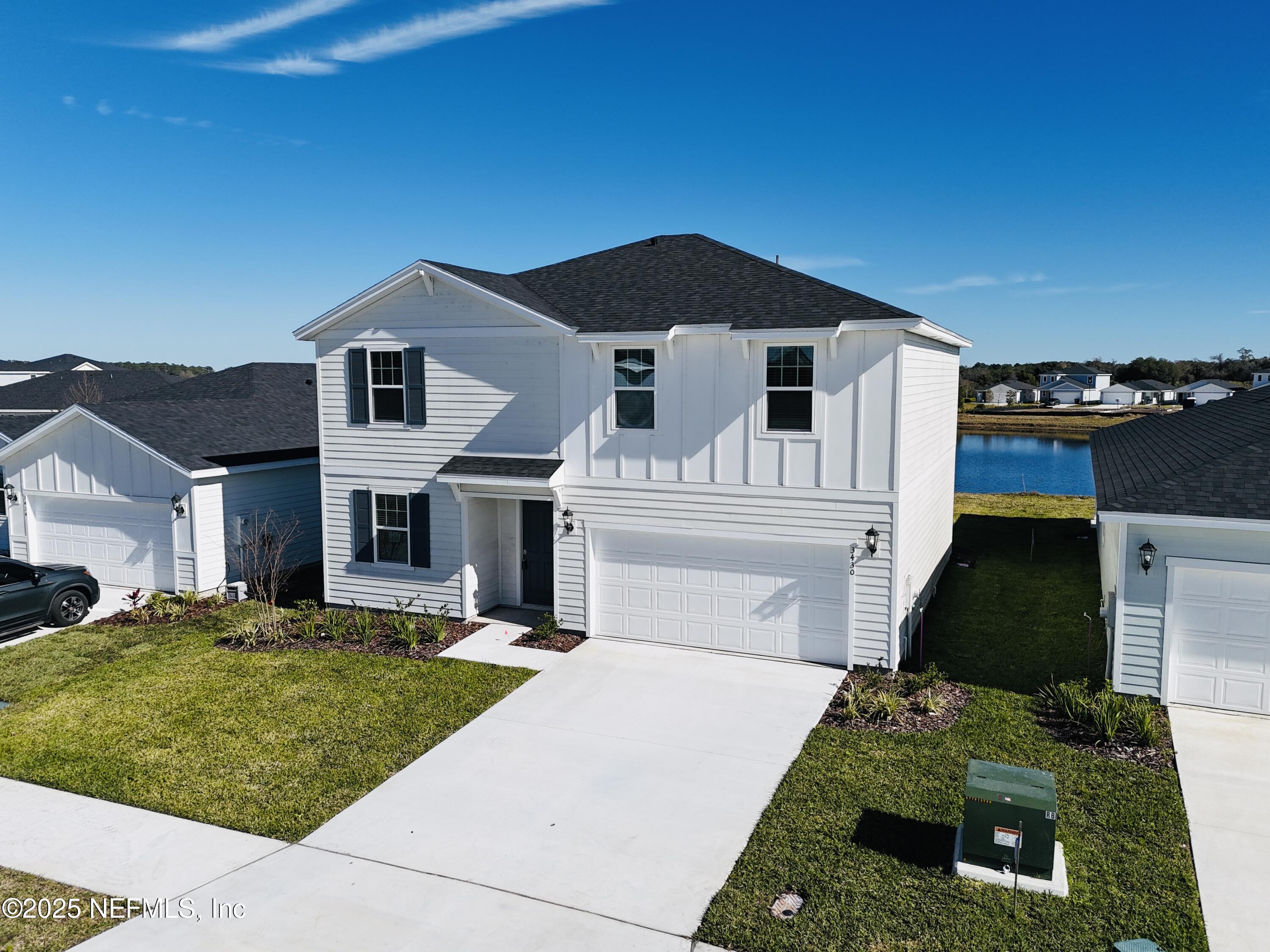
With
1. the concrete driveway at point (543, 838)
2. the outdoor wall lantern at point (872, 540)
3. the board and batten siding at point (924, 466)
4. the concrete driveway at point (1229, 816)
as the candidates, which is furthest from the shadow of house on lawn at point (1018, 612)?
the concrete driveway at point (543, 838)

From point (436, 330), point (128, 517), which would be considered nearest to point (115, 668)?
point (128, 517)

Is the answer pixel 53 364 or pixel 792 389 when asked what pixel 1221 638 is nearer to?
pixel 792 389

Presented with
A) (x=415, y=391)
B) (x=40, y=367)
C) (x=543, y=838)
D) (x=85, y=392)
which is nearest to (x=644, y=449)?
(x=415, y=391)

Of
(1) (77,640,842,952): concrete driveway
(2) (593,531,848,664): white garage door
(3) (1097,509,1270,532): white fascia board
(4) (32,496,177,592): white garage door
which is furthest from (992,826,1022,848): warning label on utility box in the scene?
(4) (32,496,177,592): white garage door

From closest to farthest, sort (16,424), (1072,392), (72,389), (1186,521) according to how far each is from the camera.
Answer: (1186,521), (16,424), (72,389), (1072,392)

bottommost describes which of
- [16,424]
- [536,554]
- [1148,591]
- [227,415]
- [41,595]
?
[41,595]

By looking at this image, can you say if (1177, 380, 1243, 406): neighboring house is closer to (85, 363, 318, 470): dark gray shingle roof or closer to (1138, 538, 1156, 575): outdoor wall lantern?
(1138, 538, 1156, 575): outdoor wall lantern

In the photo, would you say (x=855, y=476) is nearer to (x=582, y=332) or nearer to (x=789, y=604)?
(x=789, y=604)
